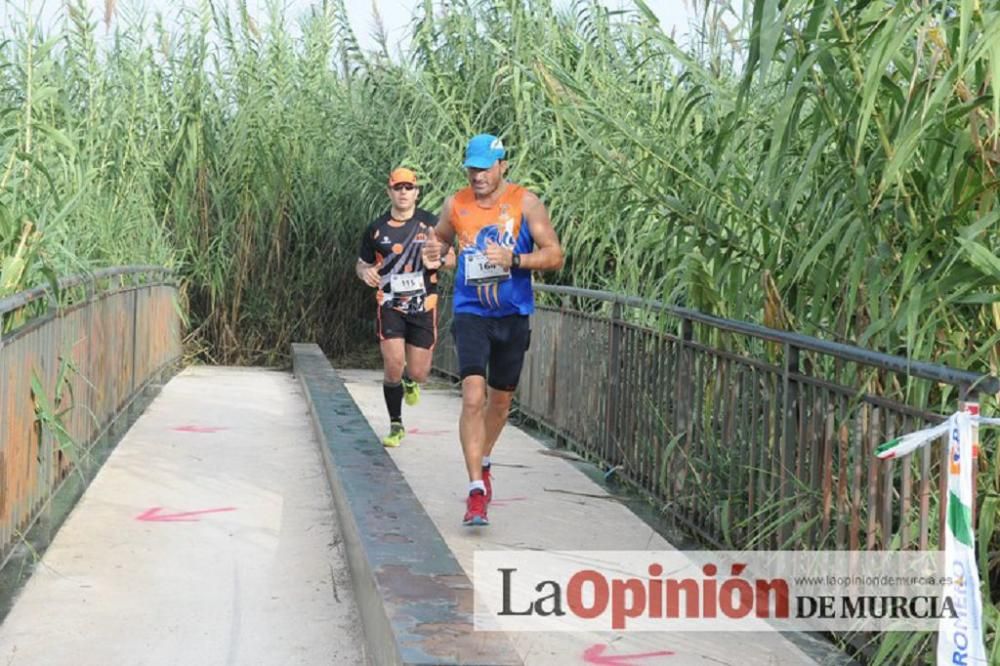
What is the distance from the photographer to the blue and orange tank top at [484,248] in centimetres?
788

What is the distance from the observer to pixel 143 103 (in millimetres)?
17156

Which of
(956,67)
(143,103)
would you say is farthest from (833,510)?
(143,103)

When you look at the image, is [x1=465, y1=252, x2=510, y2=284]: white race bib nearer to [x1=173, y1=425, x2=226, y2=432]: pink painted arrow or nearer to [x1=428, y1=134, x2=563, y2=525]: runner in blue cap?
[x1=428, y1=134, x2=563, y2=525]: runner in blue cap

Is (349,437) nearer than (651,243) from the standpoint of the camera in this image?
No

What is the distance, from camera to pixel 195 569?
6805mm

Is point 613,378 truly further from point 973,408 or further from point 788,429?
point 973,408

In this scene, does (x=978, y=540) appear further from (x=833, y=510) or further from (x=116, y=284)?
(x=116, y=284)

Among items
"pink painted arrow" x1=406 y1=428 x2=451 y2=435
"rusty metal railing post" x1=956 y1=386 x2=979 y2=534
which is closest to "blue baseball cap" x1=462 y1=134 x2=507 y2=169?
"rusty metal railing post" x1=956 y1=386 x2=979 y2=534

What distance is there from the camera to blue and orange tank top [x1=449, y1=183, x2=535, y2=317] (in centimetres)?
788

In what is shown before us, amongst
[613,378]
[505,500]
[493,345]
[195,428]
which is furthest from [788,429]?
[195,428]

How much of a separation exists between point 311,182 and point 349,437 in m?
9.72

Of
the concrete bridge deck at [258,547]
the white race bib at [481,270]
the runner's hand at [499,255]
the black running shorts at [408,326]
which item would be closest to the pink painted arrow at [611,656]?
the concrete bridge deck at [258,547]

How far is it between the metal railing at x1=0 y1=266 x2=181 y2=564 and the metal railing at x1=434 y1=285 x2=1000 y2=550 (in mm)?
2842

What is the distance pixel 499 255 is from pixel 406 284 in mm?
3611
